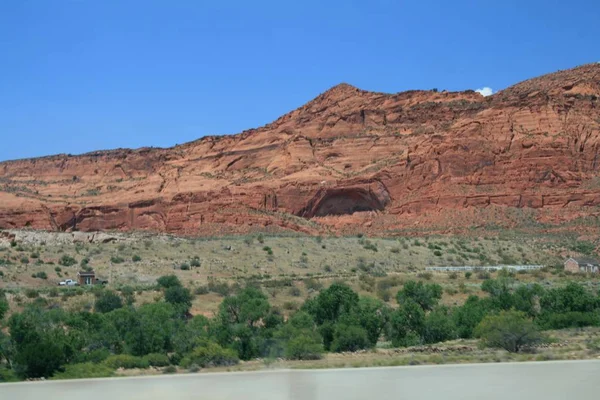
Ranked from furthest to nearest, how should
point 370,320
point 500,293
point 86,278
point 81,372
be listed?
point 86,278, point 500,293, point 370,320, point 81,372

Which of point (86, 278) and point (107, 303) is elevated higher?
point (86, 278)

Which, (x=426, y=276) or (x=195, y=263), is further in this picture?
(x=195, y=263)

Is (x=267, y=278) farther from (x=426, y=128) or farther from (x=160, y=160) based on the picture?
(x=160, y=160)

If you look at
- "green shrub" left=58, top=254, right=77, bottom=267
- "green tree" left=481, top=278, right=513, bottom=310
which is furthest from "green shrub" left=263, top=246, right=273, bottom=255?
"green tree" left=481, top=278, right=513, bottom=310

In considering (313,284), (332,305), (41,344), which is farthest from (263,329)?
(313,284)

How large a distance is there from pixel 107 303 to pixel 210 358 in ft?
53.7

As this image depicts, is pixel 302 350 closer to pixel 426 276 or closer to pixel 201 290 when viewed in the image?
pixel 201 290

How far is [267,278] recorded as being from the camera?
146 feet

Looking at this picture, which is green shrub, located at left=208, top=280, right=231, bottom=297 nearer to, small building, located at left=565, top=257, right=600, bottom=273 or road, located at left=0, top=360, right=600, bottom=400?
small building, located at left=565, top=257, right=600, bottom=273

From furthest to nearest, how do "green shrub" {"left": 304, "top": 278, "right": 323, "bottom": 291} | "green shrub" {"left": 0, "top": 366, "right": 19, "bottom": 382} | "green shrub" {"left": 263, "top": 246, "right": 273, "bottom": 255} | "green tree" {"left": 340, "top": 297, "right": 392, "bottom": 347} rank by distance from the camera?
"green shrub" {"left": 263, "top": 246, "right": 273, "bottom": 255}, "green shrub" {"left": 304, "top": 278, "right": 323, "bottom": 291}, "green tree" {"left": 340, "top": 297, "right": 392, "bottom": 347}, "green shrub" {"left": 0, "top": 366, "right": 19, "bottom": 382}

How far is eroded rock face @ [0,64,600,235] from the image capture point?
68.1 metres

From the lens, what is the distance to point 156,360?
1866 centimetres

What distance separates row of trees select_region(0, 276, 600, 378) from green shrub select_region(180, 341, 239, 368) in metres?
0.03

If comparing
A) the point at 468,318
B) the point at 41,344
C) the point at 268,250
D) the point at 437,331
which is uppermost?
the point at 268,250
